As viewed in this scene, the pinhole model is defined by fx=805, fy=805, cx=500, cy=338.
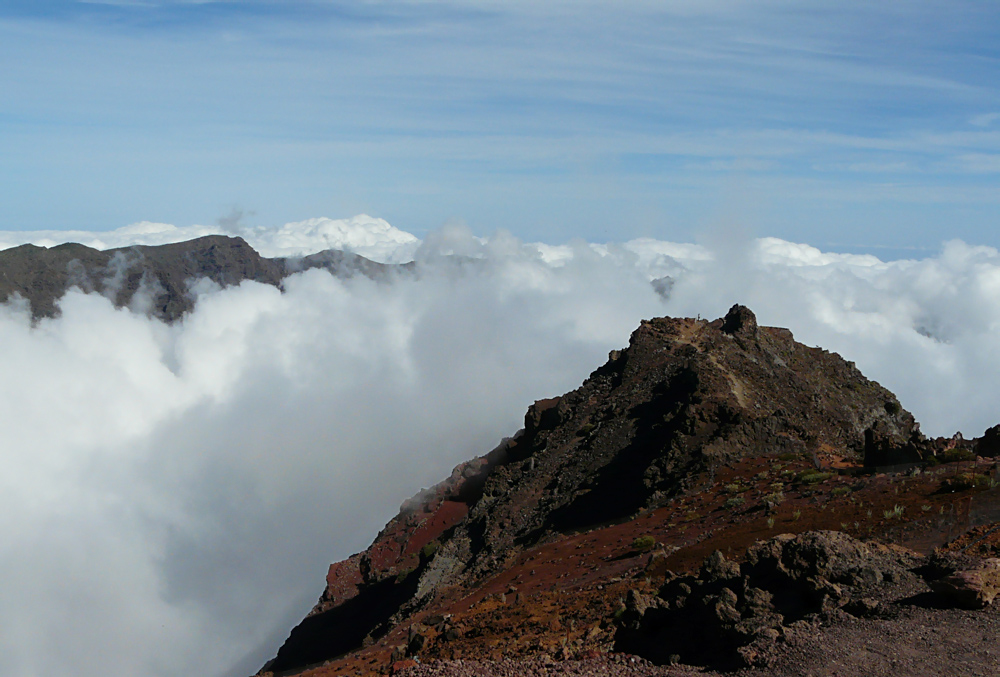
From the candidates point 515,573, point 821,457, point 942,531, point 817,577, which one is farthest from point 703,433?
point 817,577

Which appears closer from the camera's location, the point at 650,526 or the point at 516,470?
the point at 650,526

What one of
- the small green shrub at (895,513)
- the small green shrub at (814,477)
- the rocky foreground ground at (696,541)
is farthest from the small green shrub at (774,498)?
the small green shrub at (895,513)

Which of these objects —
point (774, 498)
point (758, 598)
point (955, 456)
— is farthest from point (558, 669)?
point (955, 456)

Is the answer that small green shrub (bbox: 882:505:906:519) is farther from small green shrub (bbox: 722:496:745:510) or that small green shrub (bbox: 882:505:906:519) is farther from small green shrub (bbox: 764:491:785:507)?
small green shrub (bbox: 722:496:745:510)

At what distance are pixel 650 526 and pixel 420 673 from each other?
13771 millimetres

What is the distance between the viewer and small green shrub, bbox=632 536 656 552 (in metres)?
25.3

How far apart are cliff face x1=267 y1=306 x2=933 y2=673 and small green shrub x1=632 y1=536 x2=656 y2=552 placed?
5.42 meters

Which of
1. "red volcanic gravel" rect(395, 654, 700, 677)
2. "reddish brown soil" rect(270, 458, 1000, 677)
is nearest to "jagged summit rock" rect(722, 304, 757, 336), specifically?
"reddish brown soil" rect(270, 458, 1000, 677)

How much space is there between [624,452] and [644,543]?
39.5 ft

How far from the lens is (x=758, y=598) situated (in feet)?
50.8

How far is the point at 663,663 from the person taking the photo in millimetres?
15094

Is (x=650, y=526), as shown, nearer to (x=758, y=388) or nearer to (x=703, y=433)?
(x=703, y=433)

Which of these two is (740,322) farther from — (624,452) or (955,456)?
(955,456)

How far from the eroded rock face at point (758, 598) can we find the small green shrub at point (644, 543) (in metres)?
8.08
